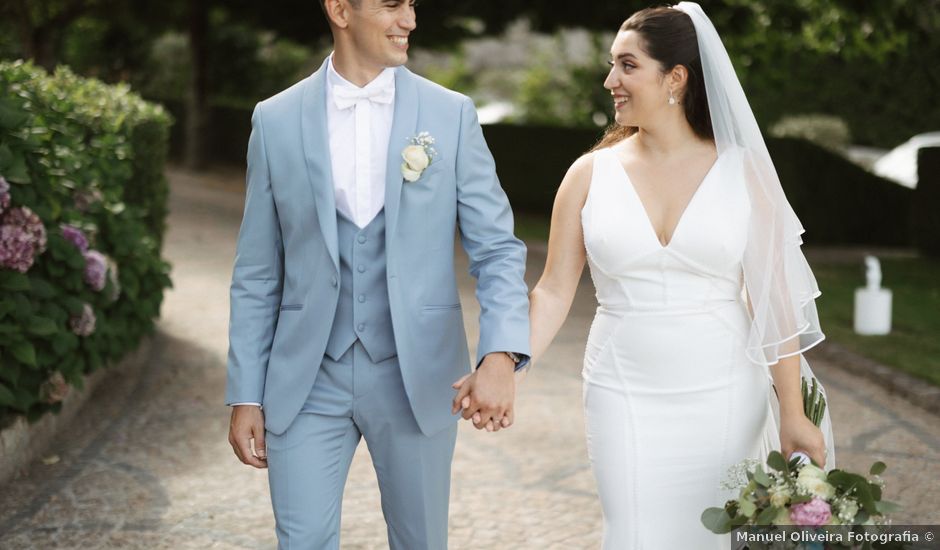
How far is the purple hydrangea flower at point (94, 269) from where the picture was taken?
6.05m

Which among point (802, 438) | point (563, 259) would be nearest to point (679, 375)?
point (802, 438)

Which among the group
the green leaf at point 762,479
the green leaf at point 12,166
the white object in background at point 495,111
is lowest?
the green leaf at point 762,479

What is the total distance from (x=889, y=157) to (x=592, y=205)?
61.7 feet

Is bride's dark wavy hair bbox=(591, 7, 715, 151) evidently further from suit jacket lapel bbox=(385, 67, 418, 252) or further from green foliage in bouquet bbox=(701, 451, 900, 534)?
green foliage in bouquet bbox=(701, 451, 900, 534)

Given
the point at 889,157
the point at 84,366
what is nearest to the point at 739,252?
the point at 84,366

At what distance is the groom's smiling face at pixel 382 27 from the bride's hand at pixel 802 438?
57.1 inches

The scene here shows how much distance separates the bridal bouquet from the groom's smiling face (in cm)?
139

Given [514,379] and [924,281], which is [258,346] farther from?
[924,281]

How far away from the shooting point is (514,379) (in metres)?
3.03

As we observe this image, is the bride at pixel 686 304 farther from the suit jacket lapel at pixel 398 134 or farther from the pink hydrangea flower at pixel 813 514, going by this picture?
the suit jacket lapel at pixel 398 134

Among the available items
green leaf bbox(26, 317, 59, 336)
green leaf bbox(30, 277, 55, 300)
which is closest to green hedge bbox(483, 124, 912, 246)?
green leaf bbox(30, 277, 55, 300)

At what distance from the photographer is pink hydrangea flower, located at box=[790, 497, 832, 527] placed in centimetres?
281

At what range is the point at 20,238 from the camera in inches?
200

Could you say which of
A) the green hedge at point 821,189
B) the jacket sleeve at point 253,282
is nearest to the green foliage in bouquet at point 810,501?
the jacket sleeve at point 253,282
